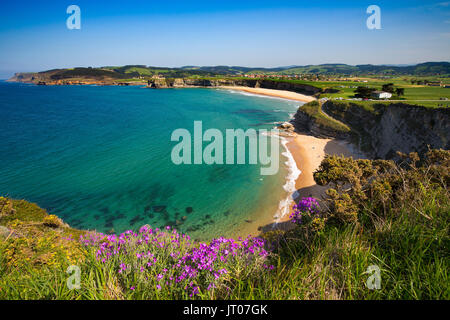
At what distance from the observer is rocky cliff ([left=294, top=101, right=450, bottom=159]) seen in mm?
24562

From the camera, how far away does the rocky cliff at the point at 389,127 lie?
2456 cm

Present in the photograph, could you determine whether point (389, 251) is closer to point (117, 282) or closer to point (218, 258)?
point (218, 258)

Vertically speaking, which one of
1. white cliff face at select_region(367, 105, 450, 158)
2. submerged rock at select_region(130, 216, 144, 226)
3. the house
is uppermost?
the house

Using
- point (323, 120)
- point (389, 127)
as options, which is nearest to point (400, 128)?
point (389, 127)

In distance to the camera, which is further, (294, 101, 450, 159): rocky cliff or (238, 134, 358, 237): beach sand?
(294, 101, 450, 159): rocky cliff

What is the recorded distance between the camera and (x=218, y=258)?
4922mm

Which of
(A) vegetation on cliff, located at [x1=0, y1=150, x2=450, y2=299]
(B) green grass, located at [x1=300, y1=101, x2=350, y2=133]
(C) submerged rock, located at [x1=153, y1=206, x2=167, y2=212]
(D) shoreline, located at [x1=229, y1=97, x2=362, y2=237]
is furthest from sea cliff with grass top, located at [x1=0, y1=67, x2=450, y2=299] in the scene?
(B) green grass, located at [x1=300, y1=101, x2=350, y2=133]

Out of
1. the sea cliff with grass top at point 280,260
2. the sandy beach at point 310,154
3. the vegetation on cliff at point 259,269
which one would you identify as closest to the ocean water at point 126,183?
the sandy beach at point 310,154

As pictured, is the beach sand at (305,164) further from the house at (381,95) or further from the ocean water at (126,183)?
the house at (381,95)

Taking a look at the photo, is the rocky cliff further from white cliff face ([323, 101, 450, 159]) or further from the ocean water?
the ocean water

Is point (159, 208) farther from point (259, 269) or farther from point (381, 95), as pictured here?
point (381, 95)

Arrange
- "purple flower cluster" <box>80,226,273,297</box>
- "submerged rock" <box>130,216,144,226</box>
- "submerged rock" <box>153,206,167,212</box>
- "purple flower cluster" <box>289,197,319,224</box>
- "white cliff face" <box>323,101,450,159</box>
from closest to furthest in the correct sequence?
"purple flower cluster" <box>80,226,273,297</box> → "purple flower cluster" <box>289,197,319,224</box> → "submerged rock" <box>130,216,144,226</box> → "submerged rock" <box>153,206,167,212</box> → "white cliff face" <box>323,101,450,159</box>
